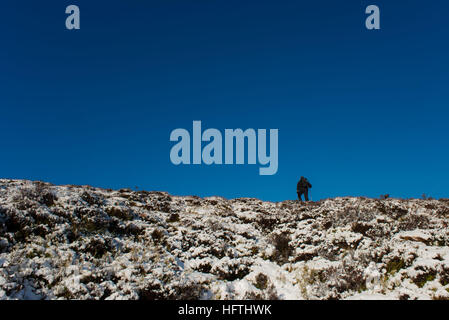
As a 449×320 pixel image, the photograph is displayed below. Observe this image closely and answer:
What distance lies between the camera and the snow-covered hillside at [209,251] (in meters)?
8.42

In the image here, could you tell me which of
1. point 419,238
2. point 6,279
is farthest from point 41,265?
point 419,238

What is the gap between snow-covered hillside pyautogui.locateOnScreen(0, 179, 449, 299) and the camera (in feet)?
27.6

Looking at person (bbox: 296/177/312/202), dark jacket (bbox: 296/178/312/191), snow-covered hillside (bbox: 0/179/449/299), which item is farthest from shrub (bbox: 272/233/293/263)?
dark jacket (bbox: 296/178/312/191)

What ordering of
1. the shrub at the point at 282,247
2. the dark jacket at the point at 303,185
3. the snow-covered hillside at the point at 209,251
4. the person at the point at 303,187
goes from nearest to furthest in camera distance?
1. the snow-covered hillside at the point at 209,251
2. the shrub at the point at 282,247
3. the person at the point at 303,187
4. the dark jacket at the point at 303,185

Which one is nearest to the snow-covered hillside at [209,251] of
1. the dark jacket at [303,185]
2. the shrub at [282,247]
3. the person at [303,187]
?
the shrub at [282,247]

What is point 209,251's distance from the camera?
11.9 metres

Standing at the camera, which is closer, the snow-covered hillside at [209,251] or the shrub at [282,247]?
the snow-covered hillside at [209,251]

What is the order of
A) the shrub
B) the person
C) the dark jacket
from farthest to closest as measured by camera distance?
the dark jacket, the person, the shrub

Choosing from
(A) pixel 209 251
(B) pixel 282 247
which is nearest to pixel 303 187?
(B) pixel 282 247

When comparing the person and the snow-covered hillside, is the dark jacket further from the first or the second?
the snow-covered hillside

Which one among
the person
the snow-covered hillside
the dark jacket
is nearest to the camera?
the snow-covered hillside

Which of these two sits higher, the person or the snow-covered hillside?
the person

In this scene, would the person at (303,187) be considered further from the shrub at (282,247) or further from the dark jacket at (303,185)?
the shrub at (282,247)
